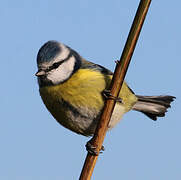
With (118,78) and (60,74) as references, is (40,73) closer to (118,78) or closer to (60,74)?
(60,74)

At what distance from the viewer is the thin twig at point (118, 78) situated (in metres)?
2.00

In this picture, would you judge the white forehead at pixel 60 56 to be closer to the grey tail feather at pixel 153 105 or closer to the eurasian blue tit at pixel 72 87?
the eurasian blue tit at pixel 72 87

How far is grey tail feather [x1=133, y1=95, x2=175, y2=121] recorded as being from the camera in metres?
5.22

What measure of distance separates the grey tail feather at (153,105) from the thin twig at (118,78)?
2.93 metres

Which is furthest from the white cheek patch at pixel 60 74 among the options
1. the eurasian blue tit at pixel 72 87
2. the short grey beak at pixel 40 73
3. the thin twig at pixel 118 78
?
the thin twig at pixel 118 78

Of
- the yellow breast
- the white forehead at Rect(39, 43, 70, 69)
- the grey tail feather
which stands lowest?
the grey tail feather

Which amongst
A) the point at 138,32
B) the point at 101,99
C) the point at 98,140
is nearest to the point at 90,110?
the point at 101,99

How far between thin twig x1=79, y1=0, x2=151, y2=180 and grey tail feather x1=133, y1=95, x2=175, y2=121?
2926mm

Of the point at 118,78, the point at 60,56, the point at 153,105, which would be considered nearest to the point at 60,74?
the point at 60,56

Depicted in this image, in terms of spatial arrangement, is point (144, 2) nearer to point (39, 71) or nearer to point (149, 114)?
point (39, 71)

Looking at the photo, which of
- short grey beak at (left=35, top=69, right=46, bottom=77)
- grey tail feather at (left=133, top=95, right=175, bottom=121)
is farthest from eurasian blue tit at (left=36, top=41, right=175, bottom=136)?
grey tail feather at (left=133, top=95, right=175, bottom=121)

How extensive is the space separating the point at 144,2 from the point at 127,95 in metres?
2.42

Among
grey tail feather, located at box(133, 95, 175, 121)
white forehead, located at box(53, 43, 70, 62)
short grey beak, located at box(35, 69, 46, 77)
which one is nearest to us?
short grey beak, located at box(35, 69, 46, 77)

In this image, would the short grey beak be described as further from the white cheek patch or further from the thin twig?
the thin twig
